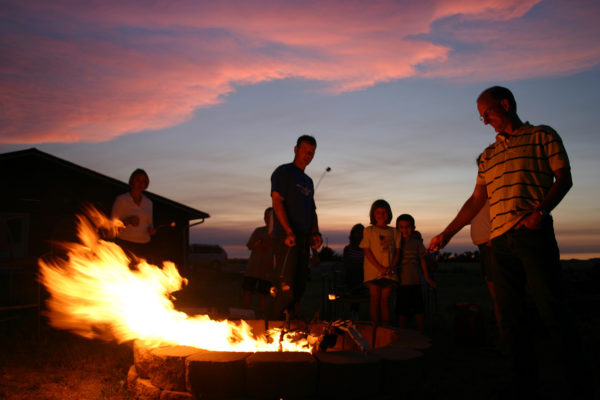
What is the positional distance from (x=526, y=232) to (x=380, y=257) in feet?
11.1

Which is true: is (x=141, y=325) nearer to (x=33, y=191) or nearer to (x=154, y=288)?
(x=154, y=288)

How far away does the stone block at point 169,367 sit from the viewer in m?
3.05

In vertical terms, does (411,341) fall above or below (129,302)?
below

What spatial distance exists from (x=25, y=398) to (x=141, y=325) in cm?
104

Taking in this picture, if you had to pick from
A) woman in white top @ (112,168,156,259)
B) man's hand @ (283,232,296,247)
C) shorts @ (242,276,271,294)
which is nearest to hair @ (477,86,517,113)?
man's hand @ (283,232,296,247)

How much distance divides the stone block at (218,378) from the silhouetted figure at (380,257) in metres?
3.17

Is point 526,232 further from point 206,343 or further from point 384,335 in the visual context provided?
point 206,343

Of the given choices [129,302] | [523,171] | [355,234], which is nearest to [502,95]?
[523,171]

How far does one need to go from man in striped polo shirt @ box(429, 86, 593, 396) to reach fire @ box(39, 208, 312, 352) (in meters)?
1.71

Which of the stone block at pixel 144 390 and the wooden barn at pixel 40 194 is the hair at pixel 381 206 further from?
the wooden barn at pixel 40 194

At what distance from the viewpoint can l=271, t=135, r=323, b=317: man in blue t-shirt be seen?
13.7ft

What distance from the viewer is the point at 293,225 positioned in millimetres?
4414

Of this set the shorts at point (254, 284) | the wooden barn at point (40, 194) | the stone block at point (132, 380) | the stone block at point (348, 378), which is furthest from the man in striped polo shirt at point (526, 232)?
the wooden barn at point (40, 194)

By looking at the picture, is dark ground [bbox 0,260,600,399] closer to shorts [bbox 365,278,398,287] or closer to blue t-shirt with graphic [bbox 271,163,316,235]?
shorts [bbox 365,278,398,287]
